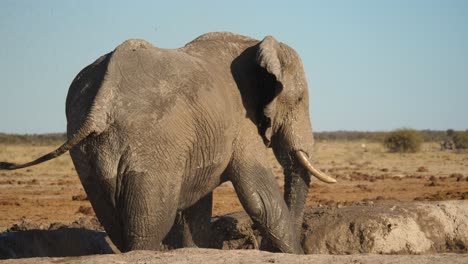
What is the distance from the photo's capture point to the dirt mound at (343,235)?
29.3ft

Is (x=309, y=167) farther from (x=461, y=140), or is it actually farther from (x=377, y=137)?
(x=377, y=137)

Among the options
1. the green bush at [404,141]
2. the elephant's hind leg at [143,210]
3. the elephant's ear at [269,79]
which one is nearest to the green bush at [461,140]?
the green bush at [404,141]

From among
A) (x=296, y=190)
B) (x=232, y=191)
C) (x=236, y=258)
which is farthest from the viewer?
(x=232, y=191)

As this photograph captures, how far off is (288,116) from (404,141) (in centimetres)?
3712

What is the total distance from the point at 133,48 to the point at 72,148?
983mm

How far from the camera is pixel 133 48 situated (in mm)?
7234

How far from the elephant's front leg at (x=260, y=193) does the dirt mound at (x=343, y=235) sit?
2.20ft

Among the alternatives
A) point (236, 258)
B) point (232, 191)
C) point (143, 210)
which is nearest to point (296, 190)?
point (143, 210)

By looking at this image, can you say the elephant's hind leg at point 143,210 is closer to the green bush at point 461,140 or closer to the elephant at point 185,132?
the elephant at point 185,132

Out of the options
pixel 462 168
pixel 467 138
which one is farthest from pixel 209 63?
pixel 467 138

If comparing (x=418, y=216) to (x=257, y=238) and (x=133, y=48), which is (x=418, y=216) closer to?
(x=257, y=238)

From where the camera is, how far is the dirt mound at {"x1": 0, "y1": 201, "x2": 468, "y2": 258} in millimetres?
8930

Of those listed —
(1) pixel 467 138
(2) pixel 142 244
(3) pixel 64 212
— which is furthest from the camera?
(1) pixel 467 138

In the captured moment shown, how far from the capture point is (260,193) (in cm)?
784
